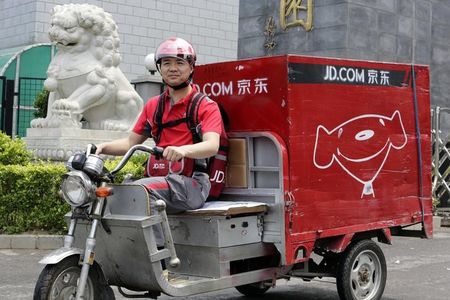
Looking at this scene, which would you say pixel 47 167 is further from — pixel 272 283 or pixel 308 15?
pixel 308 15

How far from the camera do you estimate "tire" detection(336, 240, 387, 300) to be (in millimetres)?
5637

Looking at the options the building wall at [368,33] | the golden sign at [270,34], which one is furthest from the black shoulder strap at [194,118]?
the golden sign at [270,34]

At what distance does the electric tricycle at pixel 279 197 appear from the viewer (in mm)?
4410

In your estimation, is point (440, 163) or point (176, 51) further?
point (440, 163)

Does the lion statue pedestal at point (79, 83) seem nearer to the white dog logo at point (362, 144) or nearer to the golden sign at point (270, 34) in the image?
the golden sign at point (270, 34)

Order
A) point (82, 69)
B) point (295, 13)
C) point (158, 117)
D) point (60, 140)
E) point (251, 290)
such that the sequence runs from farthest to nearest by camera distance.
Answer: point (295, 13), point (82, 69), point (60, 140), point (251, 290), point (158, 117)

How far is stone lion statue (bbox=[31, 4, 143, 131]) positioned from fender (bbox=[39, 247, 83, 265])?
21.5 ft

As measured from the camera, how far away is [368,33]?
13.9 m

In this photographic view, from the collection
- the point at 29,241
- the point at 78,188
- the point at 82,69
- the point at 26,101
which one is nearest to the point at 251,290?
the point at 78,188

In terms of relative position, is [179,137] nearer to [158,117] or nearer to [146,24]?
[158,117]

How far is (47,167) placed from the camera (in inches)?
361

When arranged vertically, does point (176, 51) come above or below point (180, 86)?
above

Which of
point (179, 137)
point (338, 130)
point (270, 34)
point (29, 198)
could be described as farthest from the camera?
point (270, 34)

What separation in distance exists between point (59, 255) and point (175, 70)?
4.77ft
